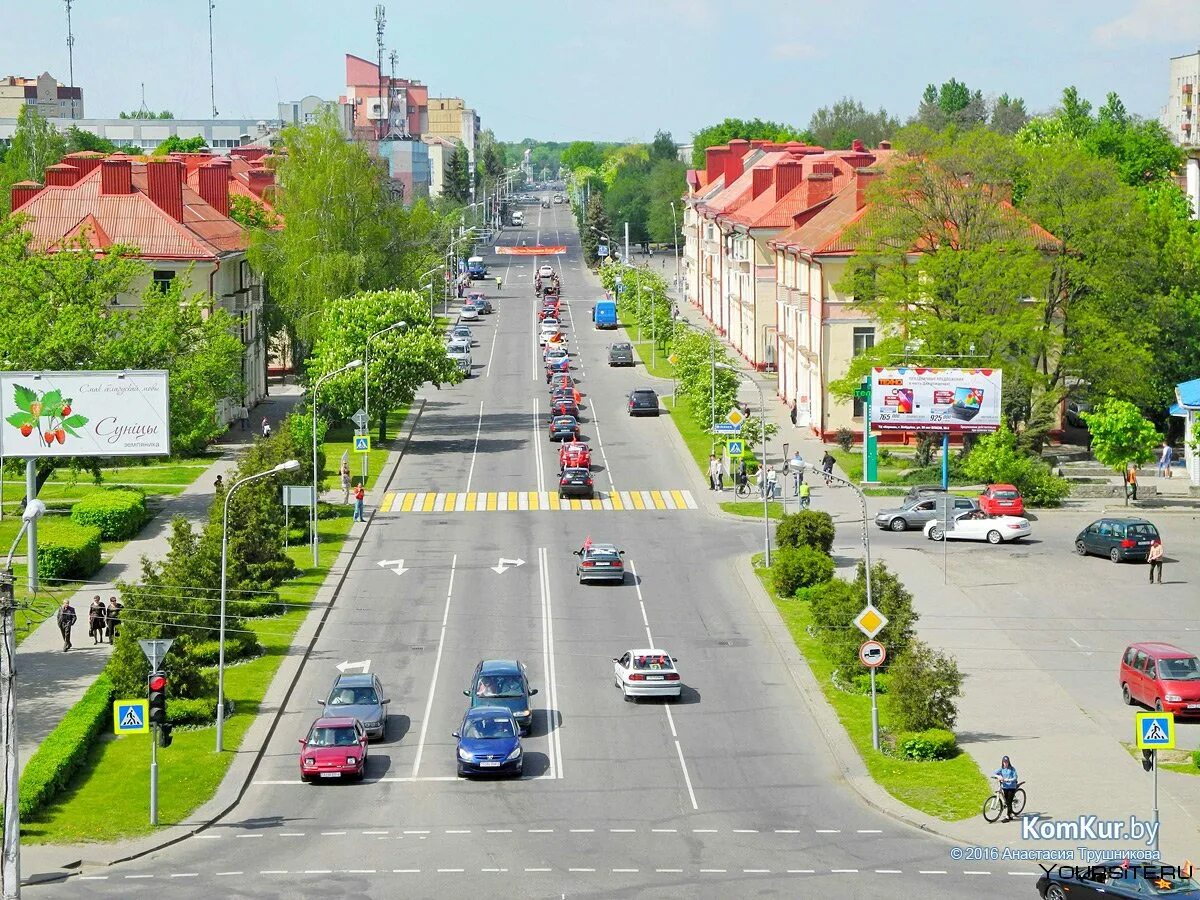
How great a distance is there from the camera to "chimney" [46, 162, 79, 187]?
104562mm

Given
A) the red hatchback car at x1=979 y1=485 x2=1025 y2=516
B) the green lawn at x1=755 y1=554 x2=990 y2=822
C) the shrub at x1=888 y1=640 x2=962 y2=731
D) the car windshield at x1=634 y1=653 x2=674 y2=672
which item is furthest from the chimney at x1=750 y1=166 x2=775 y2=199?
the shrub at x1=888 y1=640 x2=962 y2=731

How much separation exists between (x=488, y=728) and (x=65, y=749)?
10.0 m

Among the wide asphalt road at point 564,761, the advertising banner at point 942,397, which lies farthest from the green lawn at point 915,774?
the advertising banner at point 942,397

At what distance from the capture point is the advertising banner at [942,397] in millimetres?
78562

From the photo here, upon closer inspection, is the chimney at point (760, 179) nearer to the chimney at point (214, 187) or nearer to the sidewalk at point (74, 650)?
the chimney at point (214, 187)

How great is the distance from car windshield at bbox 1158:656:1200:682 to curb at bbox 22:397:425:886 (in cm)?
2304

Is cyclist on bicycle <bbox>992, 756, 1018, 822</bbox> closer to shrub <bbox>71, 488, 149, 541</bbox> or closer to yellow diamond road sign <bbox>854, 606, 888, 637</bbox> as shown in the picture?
yellow diamond road sign <bbox>854, 606, 888, 637</bbox>

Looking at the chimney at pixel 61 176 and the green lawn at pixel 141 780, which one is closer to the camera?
the green lawn at pixel 141 780

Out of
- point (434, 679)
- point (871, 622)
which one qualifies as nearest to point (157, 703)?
point (434, 679)

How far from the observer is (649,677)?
48938 mm

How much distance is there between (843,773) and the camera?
43.0 m

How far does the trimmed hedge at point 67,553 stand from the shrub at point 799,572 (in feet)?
79.0

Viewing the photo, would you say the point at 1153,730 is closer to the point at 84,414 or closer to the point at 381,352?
the point at 84,414

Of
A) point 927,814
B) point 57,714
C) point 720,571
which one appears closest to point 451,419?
point 720,571
